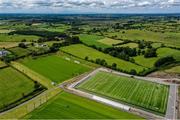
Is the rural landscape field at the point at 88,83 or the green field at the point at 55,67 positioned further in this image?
the green field at the point at 55,67

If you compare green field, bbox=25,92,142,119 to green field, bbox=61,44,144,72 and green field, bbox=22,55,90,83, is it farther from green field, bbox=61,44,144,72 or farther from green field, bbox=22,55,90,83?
green field, bbox=61,44,144,72

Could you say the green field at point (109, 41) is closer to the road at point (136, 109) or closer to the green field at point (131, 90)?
the green field at point (131, 90)

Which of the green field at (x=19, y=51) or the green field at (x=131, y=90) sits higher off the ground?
the green field at (x=19, y=51)

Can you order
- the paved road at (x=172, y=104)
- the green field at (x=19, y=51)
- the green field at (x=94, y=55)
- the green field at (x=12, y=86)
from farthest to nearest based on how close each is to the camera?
1. the green field at (x=19, y=51)
2. the green field at (x=94, y=55)
3. the green field at (x=12, y=86)
4. the paved road at (x=172, y=104)

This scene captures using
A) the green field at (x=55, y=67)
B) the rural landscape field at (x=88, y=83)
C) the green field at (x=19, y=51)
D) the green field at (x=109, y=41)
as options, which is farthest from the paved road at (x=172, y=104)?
the green field at (x=109, y=41)

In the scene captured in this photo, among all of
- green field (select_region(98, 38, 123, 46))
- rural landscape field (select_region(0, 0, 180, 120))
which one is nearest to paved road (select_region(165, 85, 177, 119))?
rural landscape field (select_region(0, 0, 180, 120))

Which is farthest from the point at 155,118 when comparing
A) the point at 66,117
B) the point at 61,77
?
the point at 61,77
